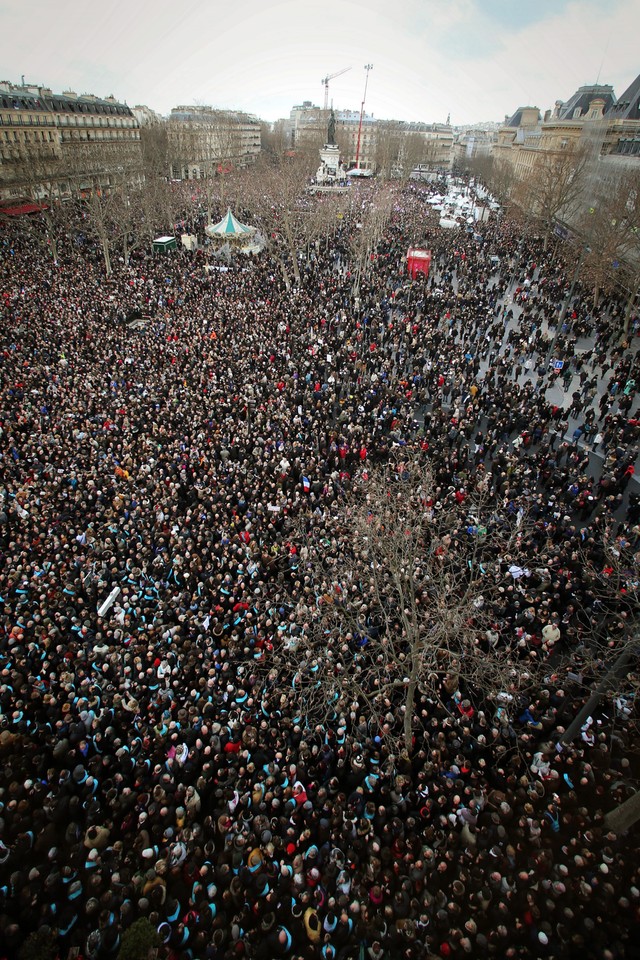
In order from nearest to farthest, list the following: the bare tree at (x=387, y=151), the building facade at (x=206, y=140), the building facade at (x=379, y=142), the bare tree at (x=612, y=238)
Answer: the bare tree at (x=612, y=238)
the building facade at (x=206, y=140)
the bare tree at (x=387, y=151)
the building facade at (x=379, y=142)

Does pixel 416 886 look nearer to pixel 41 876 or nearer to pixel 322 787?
pixel 322 787

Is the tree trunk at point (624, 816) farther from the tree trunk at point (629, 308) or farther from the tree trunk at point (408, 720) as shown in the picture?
the tree trunk at point (629, 308)

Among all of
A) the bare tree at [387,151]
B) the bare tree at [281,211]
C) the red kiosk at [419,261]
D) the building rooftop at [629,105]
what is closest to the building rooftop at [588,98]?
the building rooftop at [629,105]

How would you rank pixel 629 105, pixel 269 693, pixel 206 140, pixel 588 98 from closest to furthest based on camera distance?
pixel 269 693 → pixel 629 105 → pixel 588 98 → pixel 206 140

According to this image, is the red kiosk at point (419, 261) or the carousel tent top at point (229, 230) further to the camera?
the carousel tent top at point (229, 230)

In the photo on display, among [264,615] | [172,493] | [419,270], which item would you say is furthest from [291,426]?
[419,270]

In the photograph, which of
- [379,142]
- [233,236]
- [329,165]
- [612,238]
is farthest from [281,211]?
[379,142]

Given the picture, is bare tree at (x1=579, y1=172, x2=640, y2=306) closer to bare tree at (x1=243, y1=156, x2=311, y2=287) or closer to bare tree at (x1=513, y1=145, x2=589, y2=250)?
bare tree at (x1=513, y1=145, x2=589, y2=250)

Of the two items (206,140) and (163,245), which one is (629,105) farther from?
(206,140)
